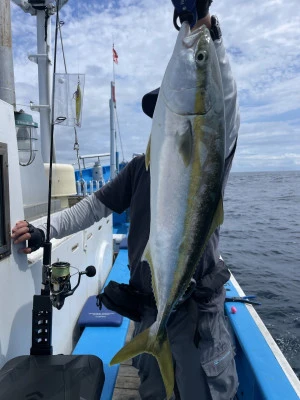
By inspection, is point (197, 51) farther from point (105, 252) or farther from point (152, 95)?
point (105, 252)

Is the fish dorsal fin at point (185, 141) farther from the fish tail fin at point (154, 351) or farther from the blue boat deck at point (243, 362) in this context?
the blue boat deck at point (243, 362)

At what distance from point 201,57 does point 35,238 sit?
156 cm

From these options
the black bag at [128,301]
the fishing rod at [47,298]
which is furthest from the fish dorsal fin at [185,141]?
the fishing rod at [47,298]

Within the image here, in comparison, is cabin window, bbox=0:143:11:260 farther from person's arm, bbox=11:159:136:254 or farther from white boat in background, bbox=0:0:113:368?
person's arm, bbox=11:159:136:254

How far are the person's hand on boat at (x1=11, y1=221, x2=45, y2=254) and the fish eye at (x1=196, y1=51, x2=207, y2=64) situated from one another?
151 centimetres

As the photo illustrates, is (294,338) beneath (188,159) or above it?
beneath

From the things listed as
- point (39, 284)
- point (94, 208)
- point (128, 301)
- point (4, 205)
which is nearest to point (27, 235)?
point (4, 205)

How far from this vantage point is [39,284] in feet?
8.86

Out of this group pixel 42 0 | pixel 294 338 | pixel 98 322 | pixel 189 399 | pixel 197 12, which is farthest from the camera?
pixel 294 338

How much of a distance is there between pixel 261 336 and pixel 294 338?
11.5 feet

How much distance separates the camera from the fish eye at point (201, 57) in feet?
4.76

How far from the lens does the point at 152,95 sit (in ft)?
7.17

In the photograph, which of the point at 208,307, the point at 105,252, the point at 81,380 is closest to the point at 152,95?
the point at 208,307

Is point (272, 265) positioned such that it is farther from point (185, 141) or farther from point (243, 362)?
point (185, 141)
